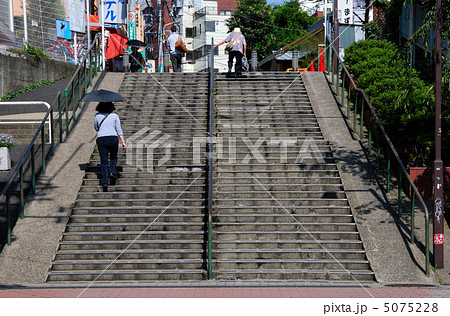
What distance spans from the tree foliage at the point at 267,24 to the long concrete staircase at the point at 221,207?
4085 cm

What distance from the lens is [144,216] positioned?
9.55 m

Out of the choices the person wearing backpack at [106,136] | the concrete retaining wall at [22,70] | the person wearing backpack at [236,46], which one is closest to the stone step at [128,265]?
the person wearing backpack at [106,136]

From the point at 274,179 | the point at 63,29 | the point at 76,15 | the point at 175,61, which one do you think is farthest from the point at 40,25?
the point at 274,179

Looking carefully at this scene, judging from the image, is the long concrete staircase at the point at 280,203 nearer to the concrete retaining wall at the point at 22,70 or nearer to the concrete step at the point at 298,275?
the concrete step at the point at 298,275

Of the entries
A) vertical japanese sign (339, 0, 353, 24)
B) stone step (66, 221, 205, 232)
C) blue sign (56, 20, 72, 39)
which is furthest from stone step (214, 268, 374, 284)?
vertical japanese sign (339, 0, 353, 24)

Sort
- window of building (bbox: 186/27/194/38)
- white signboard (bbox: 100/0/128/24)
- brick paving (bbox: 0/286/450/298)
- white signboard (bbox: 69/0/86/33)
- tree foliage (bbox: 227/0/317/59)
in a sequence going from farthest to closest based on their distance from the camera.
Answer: window of building (bbox: 186/27/194/38), tree foliage (bbox: 227/0/317/59), white signboard (bbox: 100/0/128/24), white signboard (bbox: 69/0/86/33), brick paving (bbox: 0/286/450/298)

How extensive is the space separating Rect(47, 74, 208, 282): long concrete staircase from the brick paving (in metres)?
0.84

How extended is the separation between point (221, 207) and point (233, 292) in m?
2.72

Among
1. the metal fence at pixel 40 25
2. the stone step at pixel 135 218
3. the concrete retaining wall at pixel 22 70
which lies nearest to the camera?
the stone step at pixel 135 218

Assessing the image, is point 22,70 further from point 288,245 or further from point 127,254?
point 288,245

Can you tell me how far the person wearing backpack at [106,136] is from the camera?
9.95 m

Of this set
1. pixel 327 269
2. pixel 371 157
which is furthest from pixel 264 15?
pixel 327 269

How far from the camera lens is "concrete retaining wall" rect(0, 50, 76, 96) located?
1834 centimetres

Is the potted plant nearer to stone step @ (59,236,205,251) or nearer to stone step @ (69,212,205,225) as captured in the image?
stone step @ (69,212,205,225)
